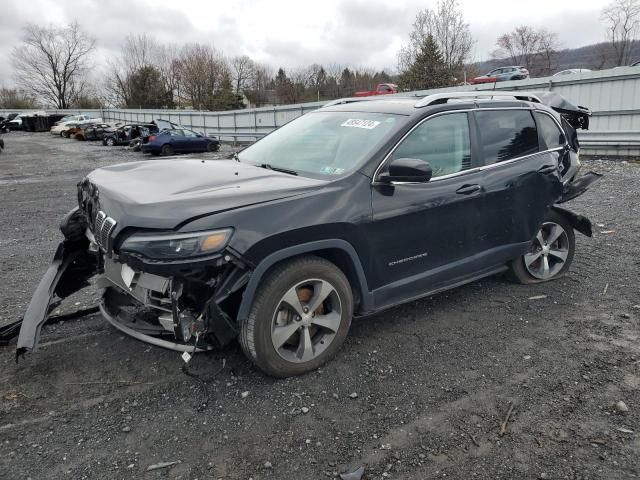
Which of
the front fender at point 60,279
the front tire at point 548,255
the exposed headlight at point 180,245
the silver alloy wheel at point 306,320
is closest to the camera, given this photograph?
the exposed headlight at point 180,245

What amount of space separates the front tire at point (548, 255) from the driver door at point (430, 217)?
3.07ft

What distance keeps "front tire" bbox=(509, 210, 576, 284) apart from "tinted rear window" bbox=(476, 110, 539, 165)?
776 mm

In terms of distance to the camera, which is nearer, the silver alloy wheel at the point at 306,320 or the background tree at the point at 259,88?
the silver alloy wheel at the point at 306,320

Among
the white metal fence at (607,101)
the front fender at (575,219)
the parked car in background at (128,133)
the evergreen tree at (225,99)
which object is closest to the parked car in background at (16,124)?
the evergreen tree at (225,99)

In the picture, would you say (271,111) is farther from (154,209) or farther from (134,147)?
(154,209)

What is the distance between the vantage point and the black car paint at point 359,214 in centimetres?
297

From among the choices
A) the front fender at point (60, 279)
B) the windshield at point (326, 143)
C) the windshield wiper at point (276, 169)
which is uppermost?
the windshield at point (326, 143)

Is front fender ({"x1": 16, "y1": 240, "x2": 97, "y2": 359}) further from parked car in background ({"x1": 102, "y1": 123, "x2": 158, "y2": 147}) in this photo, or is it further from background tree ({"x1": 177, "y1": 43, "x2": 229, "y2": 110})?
background tree ({"x1": 177, "y1": 43, "x2": 229, "y2": 110})

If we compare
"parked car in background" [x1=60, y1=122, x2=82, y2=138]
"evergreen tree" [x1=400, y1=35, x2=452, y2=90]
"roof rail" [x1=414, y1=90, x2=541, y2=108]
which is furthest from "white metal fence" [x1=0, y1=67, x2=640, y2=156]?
"parked car in background" [x1=60, y1=122, x2=82, y2=138]

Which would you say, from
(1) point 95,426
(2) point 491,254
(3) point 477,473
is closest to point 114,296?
(1) point 95,426

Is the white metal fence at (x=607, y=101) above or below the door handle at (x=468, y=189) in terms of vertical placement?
above

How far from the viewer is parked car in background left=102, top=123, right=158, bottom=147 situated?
2659 cm

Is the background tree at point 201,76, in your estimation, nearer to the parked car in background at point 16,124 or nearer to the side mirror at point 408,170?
the parked car in background at point 16,124

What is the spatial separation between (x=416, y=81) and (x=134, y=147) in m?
18.4
